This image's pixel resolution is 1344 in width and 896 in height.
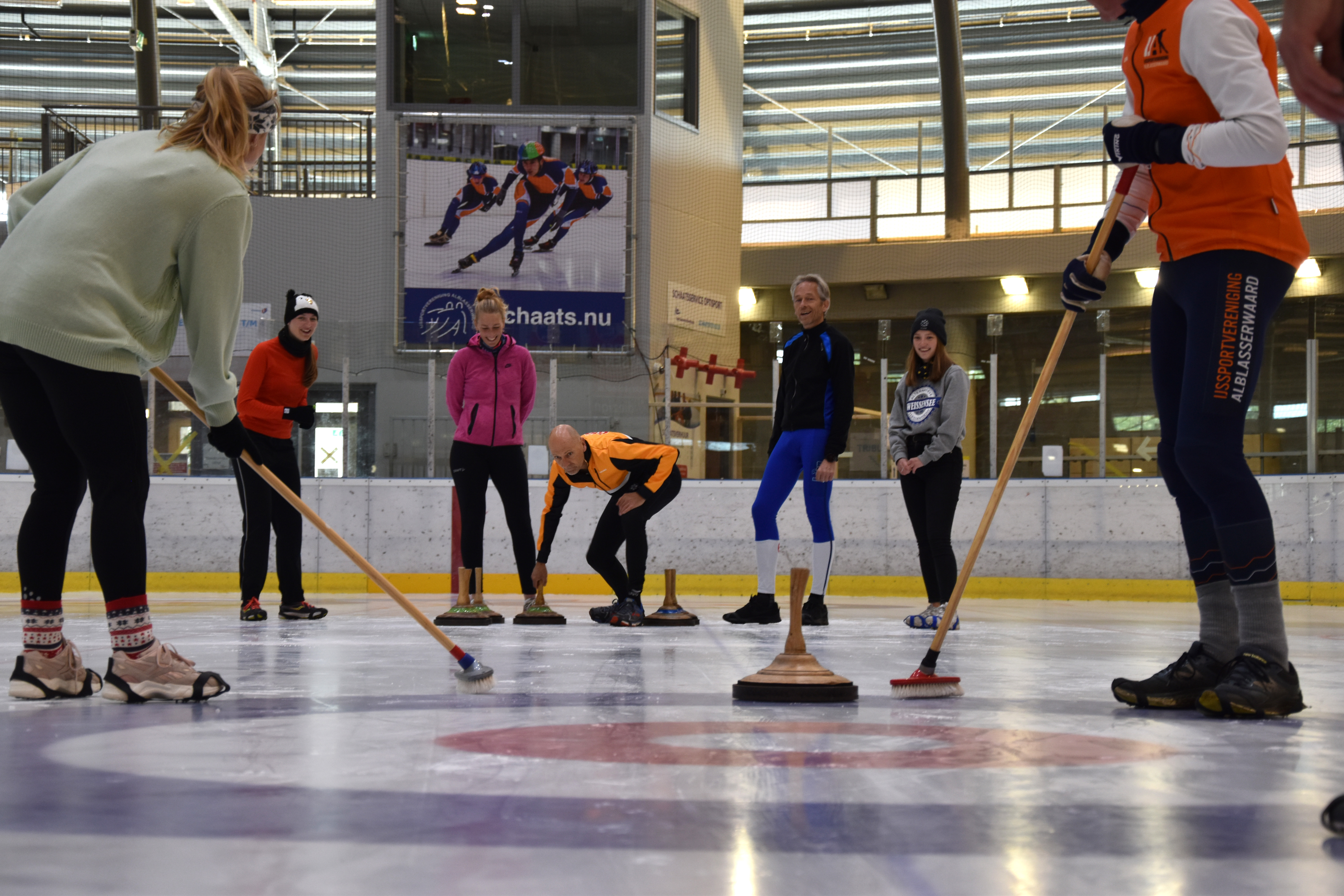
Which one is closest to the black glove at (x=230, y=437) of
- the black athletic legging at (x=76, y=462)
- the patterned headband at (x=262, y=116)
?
the black athletic legging at (x=76, y=462)

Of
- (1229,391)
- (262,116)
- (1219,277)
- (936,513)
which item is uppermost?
(262,116)

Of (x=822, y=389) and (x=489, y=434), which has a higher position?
(x=822, y=389)

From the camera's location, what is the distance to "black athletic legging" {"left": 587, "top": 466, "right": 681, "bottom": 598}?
5422mm

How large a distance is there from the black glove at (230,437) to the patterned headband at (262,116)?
2.08ft

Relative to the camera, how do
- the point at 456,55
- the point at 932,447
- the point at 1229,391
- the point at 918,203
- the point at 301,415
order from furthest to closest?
the point at 918,203
the point at 456,55
the point at 301,415
the point at 932,447
the point at 1229,391

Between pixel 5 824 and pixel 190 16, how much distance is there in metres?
18.8

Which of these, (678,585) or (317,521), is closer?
(317,521)

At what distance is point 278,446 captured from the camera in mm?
5516

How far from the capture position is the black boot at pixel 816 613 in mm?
5195

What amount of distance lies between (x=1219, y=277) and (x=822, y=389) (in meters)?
2.88

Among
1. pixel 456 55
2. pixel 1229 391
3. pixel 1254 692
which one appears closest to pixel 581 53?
pixel 456 55

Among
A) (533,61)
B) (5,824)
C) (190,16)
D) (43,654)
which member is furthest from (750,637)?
(190,16)

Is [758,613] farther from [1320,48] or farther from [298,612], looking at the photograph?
[1320,48]

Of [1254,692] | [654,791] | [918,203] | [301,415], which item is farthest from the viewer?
[918,203]
